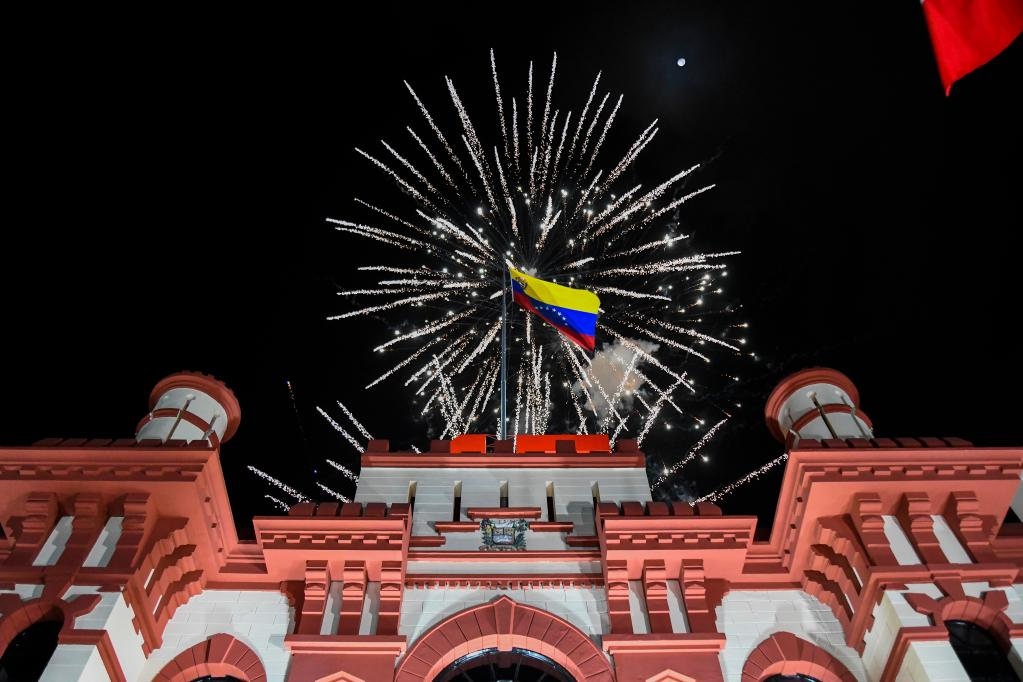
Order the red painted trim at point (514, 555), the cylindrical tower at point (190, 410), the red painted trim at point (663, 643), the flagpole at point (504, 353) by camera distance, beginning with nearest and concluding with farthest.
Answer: the red painted trim at point (663, 643)
the red painted trim at point (514, 555)
the cylindrical tower at point (190, 410)
the flagpole at point (504, 353)

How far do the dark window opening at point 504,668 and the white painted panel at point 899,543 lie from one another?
6657mm

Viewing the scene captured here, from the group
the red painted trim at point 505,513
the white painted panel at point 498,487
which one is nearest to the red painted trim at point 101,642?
the white painted panel at point 498,487

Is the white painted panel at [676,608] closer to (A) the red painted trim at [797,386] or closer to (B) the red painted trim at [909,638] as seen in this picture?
(B) the red painted trim at [909,638]

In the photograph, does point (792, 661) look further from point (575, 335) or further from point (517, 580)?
point (575, 335)

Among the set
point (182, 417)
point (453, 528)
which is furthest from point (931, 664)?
point (182, 417)

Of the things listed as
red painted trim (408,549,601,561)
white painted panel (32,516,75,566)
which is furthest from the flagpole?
white painted panel (32,516,75,566)

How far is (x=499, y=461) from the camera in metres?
22.4

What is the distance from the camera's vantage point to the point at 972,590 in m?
17.1

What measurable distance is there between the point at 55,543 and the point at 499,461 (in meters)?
9.63

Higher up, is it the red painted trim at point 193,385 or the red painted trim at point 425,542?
the red painted trim at point 193,385

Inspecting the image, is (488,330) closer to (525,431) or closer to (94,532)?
(525,431)

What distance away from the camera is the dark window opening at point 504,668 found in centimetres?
1681

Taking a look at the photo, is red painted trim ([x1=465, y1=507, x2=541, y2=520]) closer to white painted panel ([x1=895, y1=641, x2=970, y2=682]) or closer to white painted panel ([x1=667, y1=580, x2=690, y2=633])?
white painted panel ([x1=667, y1=580, x2=690, y2=633])

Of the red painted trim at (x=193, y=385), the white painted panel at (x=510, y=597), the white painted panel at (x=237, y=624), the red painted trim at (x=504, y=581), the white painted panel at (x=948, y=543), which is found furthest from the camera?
the red painted trim at (x=193, y=385)
